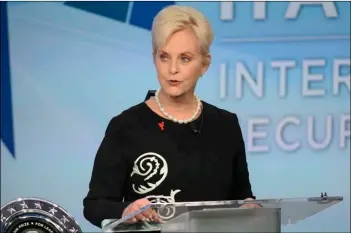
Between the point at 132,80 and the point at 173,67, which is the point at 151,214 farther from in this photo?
the point at 132,80

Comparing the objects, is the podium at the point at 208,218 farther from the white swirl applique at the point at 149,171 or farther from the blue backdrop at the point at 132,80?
the blue backdrop at the point at 132,80

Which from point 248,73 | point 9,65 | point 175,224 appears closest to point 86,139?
point 9,65

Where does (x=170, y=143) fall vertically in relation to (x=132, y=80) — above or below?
below

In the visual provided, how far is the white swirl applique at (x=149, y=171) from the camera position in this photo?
1951mm

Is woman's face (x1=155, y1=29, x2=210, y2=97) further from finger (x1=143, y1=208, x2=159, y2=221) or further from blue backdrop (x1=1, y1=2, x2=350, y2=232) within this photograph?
blue backdrop (x1=1, y1=2, x2=350, y2=232)

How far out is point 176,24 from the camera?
1.96 m

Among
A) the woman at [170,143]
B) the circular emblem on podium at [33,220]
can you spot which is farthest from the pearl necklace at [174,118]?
the circular emblem on podium at [33,220]

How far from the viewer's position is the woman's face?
198cm

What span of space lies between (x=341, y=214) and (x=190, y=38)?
5.79ft

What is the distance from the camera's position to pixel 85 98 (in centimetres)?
327

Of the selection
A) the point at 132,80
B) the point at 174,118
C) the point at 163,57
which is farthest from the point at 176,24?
the point at 132,80

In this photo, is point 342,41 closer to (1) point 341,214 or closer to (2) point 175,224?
(1) point 341,214

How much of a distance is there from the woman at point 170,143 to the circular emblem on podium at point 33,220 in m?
0.18

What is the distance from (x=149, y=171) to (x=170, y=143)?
10 cm
